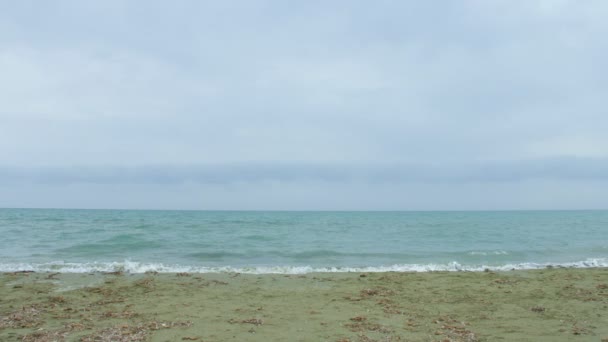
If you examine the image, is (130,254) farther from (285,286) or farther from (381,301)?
(381,301)

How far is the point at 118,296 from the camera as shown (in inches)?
389

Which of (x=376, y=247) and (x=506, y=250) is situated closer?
(x=506, y=250)

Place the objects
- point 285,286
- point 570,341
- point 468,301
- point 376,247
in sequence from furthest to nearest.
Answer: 1. point 376,247
2. point 285,286
3. point 468,301
4. point 570,341

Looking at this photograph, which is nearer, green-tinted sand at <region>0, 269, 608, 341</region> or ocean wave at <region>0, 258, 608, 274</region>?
green-tinted sand at <region>0, 269, 608, 341</region>

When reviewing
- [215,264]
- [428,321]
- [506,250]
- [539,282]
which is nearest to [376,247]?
[506,250]

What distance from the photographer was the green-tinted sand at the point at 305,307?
7020mm

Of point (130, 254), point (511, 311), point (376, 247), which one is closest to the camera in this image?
point (511, 311)

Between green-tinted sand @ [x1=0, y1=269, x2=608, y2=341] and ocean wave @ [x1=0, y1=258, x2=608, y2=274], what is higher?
green-tinted sand @ [x1=0, y1=269, x2=608, y2=341]

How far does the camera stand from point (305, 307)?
8.89 meters

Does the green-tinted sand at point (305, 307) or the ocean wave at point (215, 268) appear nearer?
the green-tinted sand at point (305, 307)

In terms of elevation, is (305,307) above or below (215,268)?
above

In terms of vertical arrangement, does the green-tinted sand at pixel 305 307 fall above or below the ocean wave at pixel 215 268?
above

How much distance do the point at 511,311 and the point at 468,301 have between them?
1017mm

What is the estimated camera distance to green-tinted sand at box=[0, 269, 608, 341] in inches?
276
